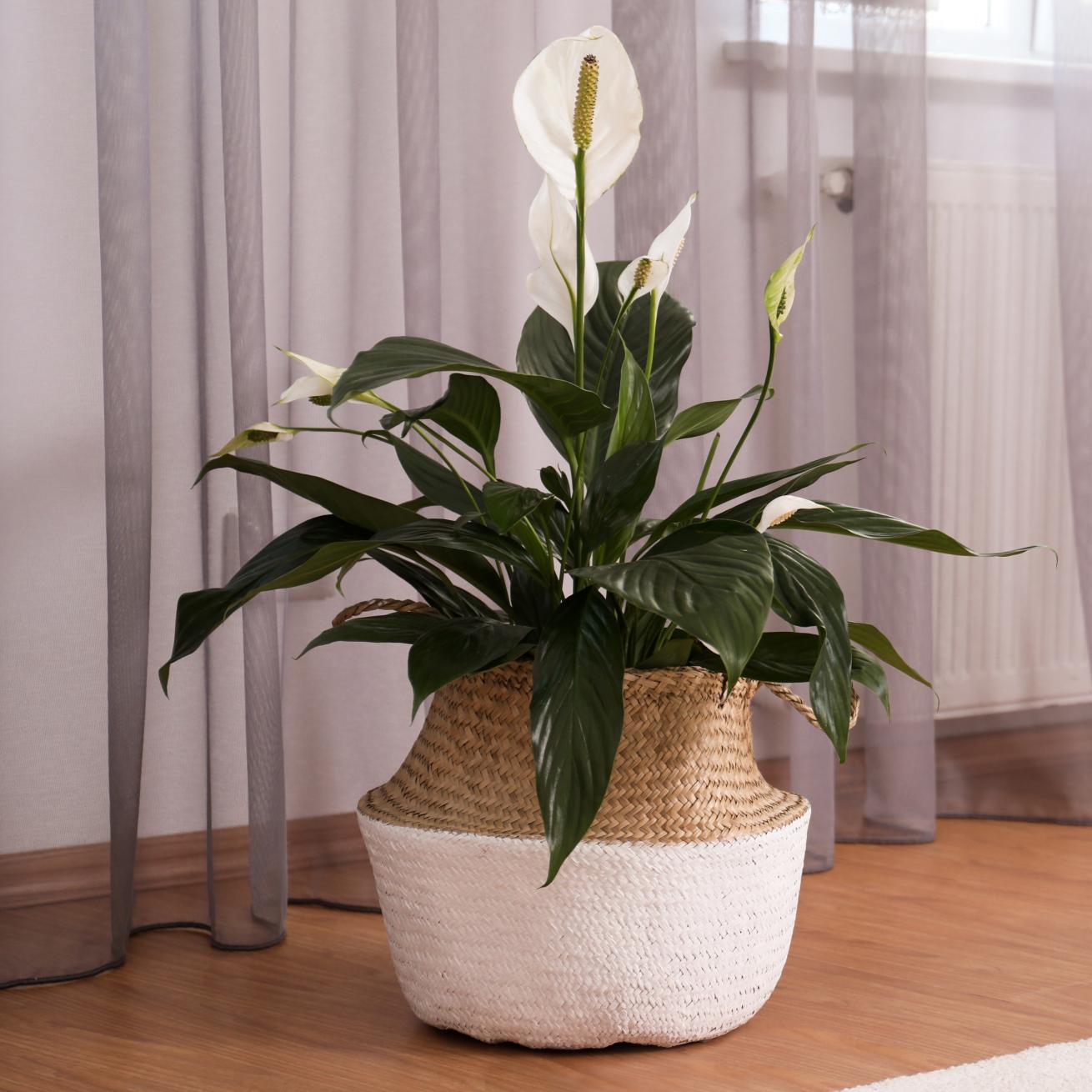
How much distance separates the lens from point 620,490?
917 mm

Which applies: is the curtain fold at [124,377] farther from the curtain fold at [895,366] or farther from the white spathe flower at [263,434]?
the curtain fold at [895,366]

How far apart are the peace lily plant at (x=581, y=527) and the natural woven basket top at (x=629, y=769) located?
0.04 metres

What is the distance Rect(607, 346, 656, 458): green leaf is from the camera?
0.94 meters

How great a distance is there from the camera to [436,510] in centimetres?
144

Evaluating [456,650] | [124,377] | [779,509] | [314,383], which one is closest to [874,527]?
[779,509]

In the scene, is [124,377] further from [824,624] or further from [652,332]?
[824,624]

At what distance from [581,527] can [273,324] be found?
546 millimetres

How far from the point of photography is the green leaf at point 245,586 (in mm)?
980

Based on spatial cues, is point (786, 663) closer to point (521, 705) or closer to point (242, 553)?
point (521, 705)

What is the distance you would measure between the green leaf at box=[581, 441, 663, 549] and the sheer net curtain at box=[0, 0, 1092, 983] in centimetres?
43

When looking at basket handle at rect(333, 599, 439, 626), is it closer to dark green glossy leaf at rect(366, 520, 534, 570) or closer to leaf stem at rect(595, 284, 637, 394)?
dark green glossy leaf at rect(366, 520, 534, 570)

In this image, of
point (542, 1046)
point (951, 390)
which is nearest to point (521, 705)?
point (542, 1046)

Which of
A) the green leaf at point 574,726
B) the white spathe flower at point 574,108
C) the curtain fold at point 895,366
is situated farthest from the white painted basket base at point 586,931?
the curtain fold at point 895,366

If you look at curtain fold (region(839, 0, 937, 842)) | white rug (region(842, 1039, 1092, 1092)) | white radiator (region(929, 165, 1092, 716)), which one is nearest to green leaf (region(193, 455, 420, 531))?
white rug (region(842, 1039, 1092, 1092))
